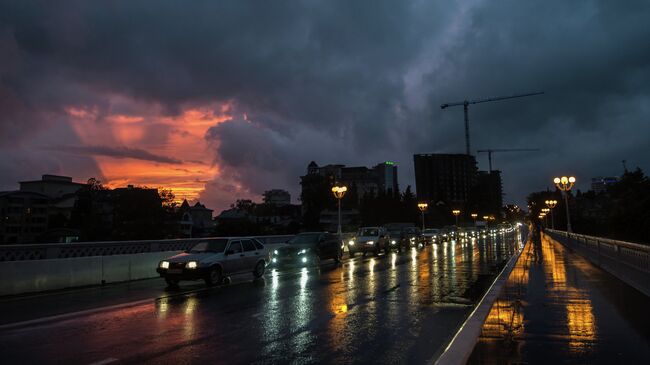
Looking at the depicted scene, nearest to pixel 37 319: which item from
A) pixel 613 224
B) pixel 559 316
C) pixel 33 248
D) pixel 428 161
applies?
pixel 33 248

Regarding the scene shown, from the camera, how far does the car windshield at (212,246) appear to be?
631 inches

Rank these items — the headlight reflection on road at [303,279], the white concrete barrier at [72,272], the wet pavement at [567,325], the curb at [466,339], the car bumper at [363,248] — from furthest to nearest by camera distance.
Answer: the car bumper at [363,248] < the headlight reflection on road at [303,279] < the white concrete barrier at [72,272] < the wet pavement at [567,325] < the curb at [466,339]

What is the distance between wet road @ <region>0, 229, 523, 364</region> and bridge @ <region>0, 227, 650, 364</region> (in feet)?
0.10

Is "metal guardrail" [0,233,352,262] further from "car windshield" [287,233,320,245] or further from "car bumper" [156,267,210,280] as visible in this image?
"car windshield" [287,233,320,245]

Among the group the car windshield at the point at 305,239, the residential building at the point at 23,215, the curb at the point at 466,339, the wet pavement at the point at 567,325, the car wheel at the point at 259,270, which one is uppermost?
the residential building at the point at 23,215

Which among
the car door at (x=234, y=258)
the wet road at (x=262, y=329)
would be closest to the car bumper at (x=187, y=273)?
the wet road at (x=262, y=329)

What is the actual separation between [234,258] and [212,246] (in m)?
0.89

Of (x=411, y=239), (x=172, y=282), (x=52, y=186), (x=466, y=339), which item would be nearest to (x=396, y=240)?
(x=411, y=239)

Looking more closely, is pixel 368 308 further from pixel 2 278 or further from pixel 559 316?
pixel 2 278

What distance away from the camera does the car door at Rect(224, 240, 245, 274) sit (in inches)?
624

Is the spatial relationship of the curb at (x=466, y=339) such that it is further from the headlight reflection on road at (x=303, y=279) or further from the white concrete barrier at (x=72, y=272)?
the white concrete barrier at (x=72, y=272)

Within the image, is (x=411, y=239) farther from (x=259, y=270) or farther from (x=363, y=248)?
(x=259, y=270)

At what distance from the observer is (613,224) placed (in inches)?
2320

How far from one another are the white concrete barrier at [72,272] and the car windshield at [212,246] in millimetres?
2799
